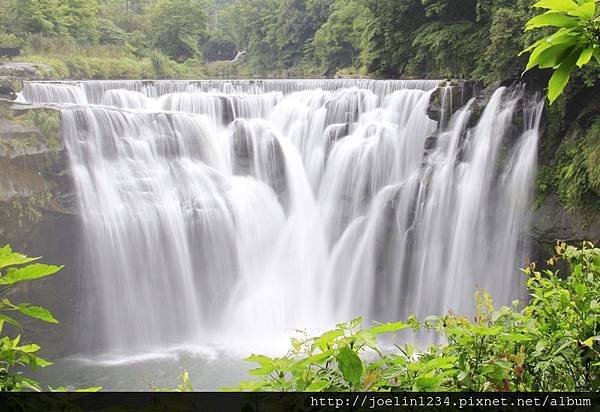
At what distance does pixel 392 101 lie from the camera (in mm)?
14555

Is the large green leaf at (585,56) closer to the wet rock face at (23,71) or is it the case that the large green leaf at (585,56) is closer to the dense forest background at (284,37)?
the dense forest background at (284,37)

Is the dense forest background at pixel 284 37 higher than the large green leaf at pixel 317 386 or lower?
higher

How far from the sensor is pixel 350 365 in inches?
61.4

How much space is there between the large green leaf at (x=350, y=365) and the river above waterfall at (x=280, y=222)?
8.29 meters

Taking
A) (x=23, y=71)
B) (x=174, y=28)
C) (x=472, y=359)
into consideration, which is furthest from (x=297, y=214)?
(x=174, y=28)

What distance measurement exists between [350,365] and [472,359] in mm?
566

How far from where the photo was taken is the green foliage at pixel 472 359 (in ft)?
5.35

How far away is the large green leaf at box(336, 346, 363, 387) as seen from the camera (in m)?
1.56

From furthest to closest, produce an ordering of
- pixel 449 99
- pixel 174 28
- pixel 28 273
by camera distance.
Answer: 1. pixel 174 28
2. pixel 449 99
3. pixel 28 273

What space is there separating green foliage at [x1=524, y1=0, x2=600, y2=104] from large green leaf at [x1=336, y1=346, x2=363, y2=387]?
3.05 feet

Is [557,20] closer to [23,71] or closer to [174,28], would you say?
[23,71]

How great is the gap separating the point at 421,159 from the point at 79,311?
867 centimetres

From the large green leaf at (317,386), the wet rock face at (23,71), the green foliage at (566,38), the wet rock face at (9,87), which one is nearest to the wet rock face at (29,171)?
the wet rock face at (9,87)

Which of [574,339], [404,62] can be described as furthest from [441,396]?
[404,62]
